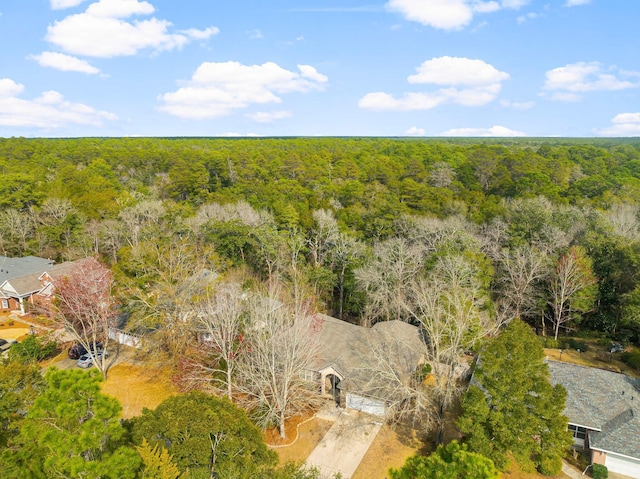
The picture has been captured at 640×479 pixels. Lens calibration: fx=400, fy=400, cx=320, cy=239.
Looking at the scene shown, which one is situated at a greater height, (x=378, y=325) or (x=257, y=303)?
(x=257, y=303)

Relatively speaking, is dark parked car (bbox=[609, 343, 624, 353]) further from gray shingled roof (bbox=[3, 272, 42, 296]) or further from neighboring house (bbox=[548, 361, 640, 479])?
gray shingled roof (bbox=[3, 272, 42, 296])

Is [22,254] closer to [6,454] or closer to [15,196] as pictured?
[15,196]

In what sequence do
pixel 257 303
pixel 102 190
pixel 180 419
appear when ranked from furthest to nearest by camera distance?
pixel 102 190, pixel 257 303, pixel 180 419

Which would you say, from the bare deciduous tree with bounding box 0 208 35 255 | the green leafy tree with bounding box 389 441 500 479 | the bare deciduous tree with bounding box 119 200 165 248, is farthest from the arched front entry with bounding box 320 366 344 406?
the bare deciduous tree with bounding box 0 208 35 255

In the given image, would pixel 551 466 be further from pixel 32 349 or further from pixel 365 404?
pixel 32 349

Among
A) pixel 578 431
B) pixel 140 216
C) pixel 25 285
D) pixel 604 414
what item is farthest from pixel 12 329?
pixel 604 414

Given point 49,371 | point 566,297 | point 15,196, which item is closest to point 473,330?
point 566,297

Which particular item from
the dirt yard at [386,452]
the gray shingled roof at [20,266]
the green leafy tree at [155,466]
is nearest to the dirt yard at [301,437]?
the dirt yard at [386,452]

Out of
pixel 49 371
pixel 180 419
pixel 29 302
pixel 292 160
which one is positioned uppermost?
pixel 292 160
